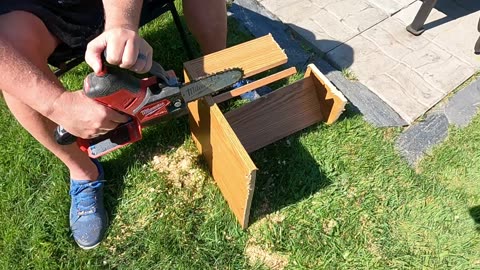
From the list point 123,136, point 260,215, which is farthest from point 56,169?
point 260,215

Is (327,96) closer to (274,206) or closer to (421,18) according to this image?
(274,206)

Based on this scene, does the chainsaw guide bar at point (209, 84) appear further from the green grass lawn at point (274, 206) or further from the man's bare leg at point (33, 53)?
the green grass lawn at point (274, 206)

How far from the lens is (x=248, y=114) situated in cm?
218

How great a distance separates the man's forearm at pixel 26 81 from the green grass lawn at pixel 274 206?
32.2 inches

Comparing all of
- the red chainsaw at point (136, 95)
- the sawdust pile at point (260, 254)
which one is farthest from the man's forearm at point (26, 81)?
the sawdust pile at point (260, 254)

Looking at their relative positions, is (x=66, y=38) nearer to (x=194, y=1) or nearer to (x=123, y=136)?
(x=123, y=136)

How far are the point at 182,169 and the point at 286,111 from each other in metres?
0.63

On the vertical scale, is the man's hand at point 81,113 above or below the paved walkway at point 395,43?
above

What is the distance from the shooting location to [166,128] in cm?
242

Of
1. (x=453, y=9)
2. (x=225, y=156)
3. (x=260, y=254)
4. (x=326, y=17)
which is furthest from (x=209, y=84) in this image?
(x=453, y=9)

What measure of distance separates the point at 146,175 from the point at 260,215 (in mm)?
633

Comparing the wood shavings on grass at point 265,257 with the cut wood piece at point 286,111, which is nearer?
the wood shavings on grass at point 265,257

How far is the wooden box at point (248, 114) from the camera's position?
1.81m

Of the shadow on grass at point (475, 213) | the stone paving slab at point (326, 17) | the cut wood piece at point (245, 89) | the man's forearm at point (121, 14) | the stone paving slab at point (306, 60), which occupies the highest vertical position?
the man's forearm at point (121, 14)
